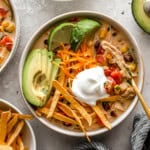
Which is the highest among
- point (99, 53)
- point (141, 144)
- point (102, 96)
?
point (99, 53)

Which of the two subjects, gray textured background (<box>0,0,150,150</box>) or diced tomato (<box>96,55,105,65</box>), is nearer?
diced tomato (<box>96,55,105,65</box>)

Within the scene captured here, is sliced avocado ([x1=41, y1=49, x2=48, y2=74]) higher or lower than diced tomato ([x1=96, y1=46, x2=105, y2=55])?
lower

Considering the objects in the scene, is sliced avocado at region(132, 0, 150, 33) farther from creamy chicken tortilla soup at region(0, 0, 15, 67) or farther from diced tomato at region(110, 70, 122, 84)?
creamy chicken tortilla soup at region(0, 0, 15, 67)

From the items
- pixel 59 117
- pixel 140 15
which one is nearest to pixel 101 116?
pixel 59 117

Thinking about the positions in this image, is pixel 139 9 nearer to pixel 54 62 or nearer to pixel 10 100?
pixel 54 62

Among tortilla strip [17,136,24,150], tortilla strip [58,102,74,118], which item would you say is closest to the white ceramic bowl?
tortilla strip [17,136,24,150]

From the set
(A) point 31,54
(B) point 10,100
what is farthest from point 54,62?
(B) point 10,100

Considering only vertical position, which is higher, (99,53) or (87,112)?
(99,53)
